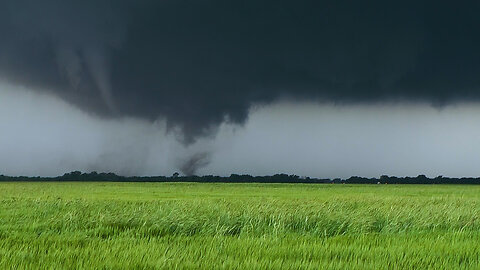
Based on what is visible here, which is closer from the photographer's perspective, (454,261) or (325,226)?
(454,261)

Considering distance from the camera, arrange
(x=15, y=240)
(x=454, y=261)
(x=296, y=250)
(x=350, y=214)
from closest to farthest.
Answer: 1. (x=454, y=261)
2. (x=296, y=250)
3. (x=15, y=240)
4. (x=350, y=214)

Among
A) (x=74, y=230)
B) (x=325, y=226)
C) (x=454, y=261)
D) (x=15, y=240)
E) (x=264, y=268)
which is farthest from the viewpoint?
(x=325, y=226)

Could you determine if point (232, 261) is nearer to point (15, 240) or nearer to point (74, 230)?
point (15, 240)

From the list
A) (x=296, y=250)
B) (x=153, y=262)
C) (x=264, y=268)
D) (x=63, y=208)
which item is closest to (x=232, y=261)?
(x=264, y=268)

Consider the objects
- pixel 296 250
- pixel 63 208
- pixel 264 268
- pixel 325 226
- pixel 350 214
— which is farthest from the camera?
pixel 63 208

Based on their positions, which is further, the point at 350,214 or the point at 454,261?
the point at 350,214

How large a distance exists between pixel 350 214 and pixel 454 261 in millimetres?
6021

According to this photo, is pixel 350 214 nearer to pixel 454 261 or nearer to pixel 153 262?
pixel 454 261

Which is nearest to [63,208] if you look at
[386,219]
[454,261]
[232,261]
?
[386,219]

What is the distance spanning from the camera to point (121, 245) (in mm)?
8664

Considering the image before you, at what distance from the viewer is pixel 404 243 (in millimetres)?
9523

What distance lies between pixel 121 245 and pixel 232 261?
251 centimetres

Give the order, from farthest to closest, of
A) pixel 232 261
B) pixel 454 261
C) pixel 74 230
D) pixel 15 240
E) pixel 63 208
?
1. pixel 63 208
2. pixel 74 230
3. pixel 15 240
4. pixel 454 261
5. pixel 232 261

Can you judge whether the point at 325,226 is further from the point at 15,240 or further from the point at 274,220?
the point at 15,240
